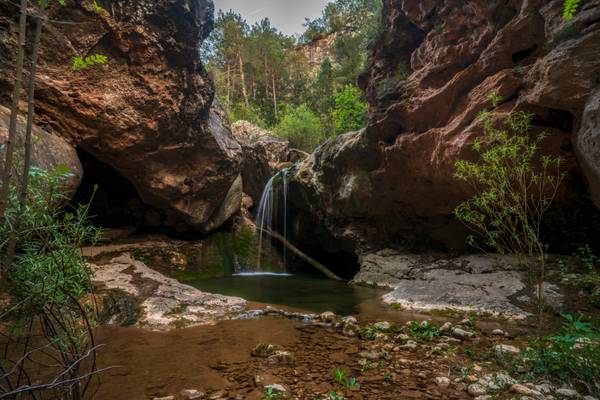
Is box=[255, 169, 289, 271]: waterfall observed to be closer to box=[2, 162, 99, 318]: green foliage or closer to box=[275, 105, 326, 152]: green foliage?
box=[275, 105, 326, 152]: green foliage

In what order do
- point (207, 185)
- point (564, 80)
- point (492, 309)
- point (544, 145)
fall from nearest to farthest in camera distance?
point (564, 80) → point (492, 309) → point (544, 145) → point (207, 185)

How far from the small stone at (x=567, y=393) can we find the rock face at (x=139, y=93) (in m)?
7.95

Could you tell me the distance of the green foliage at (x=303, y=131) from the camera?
2336cm

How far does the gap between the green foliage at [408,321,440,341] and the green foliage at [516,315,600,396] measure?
118 cm

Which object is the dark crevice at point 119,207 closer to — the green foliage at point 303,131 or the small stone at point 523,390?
the small stone at point 523,390

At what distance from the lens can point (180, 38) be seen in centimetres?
862

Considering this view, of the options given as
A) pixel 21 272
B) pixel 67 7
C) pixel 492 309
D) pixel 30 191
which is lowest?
pixel 492 309

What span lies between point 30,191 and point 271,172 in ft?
45.8

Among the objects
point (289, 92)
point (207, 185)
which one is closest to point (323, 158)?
point (207, 185)

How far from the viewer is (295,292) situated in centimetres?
878

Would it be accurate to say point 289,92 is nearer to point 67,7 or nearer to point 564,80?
point 67,7

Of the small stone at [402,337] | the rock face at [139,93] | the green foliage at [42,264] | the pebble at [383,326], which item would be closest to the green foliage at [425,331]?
the small stone at [402,337]

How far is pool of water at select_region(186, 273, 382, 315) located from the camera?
6980 millimetres

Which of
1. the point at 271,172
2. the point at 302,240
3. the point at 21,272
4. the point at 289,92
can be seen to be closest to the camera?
the point at 21,272
